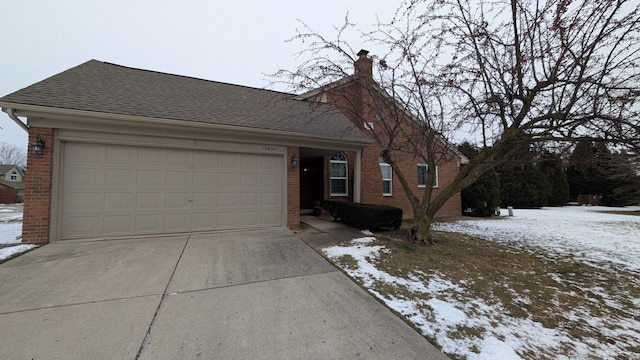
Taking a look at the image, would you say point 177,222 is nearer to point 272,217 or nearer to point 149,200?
point 149,200

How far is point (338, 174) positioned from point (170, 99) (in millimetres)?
7051

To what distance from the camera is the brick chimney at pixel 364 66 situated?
6953 millimetres

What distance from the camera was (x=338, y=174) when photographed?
11492 mm

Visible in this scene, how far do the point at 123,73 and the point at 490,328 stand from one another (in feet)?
35.7

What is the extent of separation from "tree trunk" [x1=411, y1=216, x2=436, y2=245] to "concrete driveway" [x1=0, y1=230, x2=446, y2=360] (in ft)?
10.3

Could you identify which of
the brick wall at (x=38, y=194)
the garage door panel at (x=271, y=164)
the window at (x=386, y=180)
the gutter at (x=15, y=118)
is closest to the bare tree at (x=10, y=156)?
the gutter at (x=15, y=118)

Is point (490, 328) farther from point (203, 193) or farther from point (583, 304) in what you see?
point (203, 193)

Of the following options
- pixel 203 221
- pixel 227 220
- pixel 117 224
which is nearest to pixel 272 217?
pixel 227 220

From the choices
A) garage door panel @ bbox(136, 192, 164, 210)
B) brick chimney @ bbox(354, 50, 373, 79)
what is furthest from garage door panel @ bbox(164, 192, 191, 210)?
brick chimney @ bbox(354, 50, 373, 79)

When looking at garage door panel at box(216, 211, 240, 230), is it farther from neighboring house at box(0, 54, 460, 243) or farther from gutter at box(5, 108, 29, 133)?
gutter at box(5, 108, 29, 133)

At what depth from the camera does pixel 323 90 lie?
6777 mm

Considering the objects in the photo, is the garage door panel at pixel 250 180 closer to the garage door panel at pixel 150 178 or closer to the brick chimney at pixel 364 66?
the garage door panel at pixel 150 178

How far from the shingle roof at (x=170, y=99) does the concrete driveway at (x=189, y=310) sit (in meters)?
3.30

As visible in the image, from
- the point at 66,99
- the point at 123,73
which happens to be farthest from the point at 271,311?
the point at 123,73
